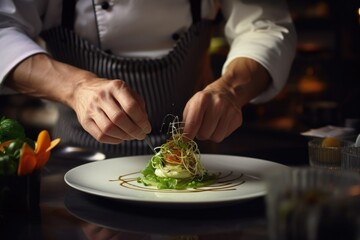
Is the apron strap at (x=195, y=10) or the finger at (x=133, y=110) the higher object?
the apron strap at (x=195, y=10)

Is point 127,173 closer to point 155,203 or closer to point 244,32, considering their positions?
point 155,203

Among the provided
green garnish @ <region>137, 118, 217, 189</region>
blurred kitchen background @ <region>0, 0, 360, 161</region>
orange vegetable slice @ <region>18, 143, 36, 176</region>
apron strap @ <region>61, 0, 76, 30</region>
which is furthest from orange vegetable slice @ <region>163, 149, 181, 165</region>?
blurred kitchen background @ <region>0, 0, 360, 161</region>

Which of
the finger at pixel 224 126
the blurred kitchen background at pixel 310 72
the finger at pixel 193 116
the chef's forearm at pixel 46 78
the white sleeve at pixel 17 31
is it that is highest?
the white sleeve at pixel 17 31

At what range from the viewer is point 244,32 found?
1831mm

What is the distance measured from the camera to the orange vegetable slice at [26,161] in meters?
0.91

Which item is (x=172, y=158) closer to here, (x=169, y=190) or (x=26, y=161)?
(x=169, y=190)

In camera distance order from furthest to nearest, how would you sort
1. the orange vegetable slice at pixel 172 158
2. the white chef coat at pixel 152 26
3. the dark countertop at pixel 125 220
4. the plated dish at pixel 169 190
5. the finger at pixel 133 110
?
the white chef coat at pixel 152 26
the orange vegetable slice at pixel 172 158
the finger at pixel 133 110
the plated dish at pixel 169 190
the dark countertop at pixel 125 220

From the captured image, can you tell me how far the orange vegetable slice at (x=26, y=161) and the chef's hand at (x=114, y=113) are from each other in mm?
219

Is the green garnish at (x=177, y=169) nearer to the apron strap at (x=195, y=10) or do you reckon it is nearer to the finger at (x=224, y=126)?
the finger at (x=224, y=126)

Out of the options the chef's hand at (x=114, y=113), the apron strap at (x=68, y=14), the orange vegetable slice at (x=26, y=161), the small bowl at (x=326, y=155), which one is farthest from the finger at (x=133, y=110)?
the apron strap at (x=68, y=14)

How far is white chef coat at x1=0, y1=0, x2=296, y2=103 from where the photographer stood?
162 centimetres

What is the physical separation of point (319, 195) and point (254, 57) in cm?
106

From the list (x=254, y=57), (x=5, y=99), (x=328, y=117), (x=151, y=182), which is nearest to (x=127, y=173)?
(x=151, y=182)

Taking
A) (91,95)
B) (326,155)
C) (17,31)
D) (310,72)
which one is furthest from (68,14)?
(310,72)
